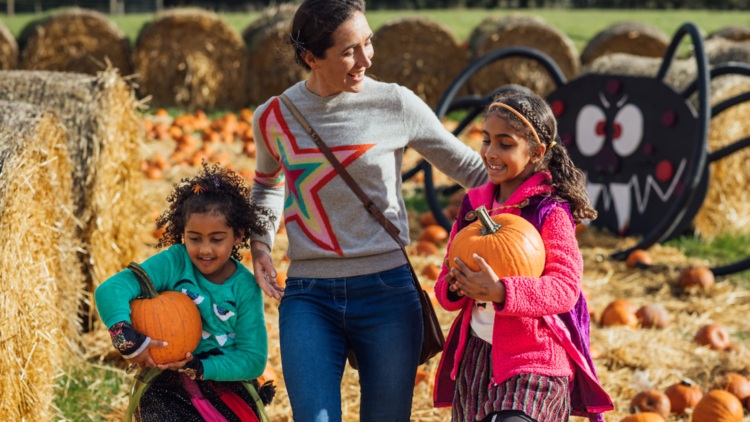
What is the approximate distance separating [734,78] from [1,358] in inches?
239

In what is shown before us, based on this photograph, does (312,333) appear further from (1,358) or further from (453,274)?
(1,358)

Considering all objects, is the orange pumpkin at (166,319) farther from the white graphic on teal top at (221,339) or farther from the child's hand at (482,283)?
the child's hand at (482,283)

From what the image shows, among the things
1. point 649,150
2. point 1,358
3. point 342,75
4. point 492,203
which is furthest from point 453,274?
point 649,150

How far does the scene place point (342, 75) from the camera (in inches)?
88.3

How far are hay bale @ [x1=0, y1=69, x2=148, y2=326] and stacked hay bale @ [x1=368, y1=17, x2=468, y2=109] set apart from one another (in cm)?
774

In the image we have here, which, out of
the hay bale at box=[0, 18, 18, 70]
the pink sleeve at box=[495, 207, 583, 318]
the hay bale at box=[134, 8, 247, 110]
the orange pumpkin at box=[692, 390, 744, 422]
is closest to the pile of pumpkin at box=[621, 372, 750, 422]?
the orange pumpkin at box=[692, 390, 744, 422]

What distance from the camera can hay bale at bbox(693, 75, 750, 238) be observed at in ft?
19.6

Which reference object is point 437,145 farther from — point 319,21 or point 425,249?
point 425,249

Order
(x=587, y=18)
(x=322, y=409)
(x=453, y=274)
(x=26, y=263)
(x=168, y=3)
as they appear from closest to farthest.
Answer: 1. (x=453, y=274)
2. (x=322, y=409)
3. (x=26, y=263)
4. (x=587, y=18)
5. (x=168, y=3)

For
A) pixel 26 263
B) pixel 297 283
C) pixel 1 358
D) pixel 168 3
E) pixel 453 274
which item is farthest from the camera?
pixel 168 3

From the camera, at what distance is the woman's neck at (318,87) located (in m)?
2.33

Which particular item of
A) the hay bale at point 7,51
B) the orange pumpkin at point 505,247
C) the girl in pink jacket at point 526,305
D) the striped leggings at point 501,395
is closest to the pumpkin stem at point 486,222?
the orange pumpkin at point 505,247

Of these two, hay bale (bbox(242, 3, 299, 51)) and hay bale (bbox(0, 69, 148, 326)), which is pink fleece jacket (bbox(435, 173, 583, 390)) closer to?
hay bale (bbox(0, 69, 148, 326))

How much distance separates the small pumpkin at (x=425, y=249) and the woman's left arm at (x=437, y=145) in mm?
3130
